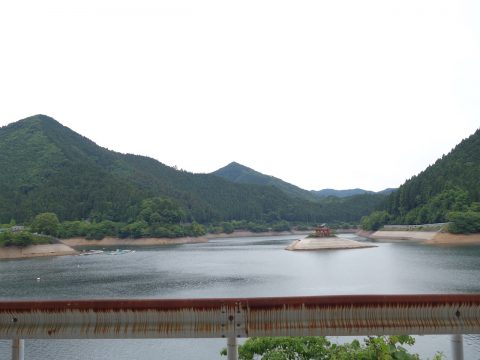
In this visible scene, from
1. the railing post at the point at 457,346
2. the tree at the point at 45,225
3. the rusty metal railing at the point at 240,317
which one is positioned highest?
the tree at the point at 45,225

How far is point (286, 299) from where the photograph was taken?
7473 millimetres

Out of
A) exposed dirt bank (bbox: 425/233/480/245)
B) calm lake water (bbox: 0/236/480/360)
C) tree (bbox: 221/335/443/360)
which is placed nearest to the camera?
tree (bbox: 221/335/443/360)

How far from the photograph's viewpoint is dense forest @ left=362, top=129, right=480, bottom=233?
136 meters

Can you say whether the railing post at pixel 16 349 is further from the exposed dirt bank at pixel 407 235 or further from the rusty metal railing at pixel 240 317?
the exposed dirt bank at pixel 407 235

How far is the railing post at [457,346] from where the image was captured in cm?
778

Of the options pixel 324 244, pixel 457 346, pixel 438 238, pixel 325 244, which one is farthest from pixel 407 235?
pixel 457 346

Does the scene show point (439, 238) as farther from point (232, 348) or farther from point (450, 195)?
point (232, 348)

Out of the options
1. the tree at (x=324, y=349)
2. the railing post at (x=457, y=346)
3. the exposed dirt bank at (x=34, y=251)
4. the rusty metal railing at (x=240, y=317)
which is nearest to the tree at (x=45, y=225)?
the exposed dirt bank at (x=34, y=251)

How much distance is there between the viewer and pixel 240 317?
7637 mm

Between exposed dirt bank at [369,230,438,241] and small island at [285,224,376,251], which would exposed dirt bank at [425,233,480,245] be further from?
small island at [285,224,376,251]

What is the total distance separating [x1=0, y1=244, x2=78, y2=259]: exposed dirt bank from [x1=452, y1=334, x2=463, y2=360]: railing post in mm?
147025

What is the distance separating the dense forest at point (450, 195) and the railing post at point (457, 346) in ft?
457

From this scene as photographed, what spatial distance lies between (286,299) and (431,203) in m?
176

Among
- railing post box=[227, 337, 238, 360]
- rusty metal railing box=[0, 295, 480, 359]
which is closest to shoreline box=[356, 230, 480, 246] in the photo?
rusty metal railing box=[0, 295, 480, 359]
